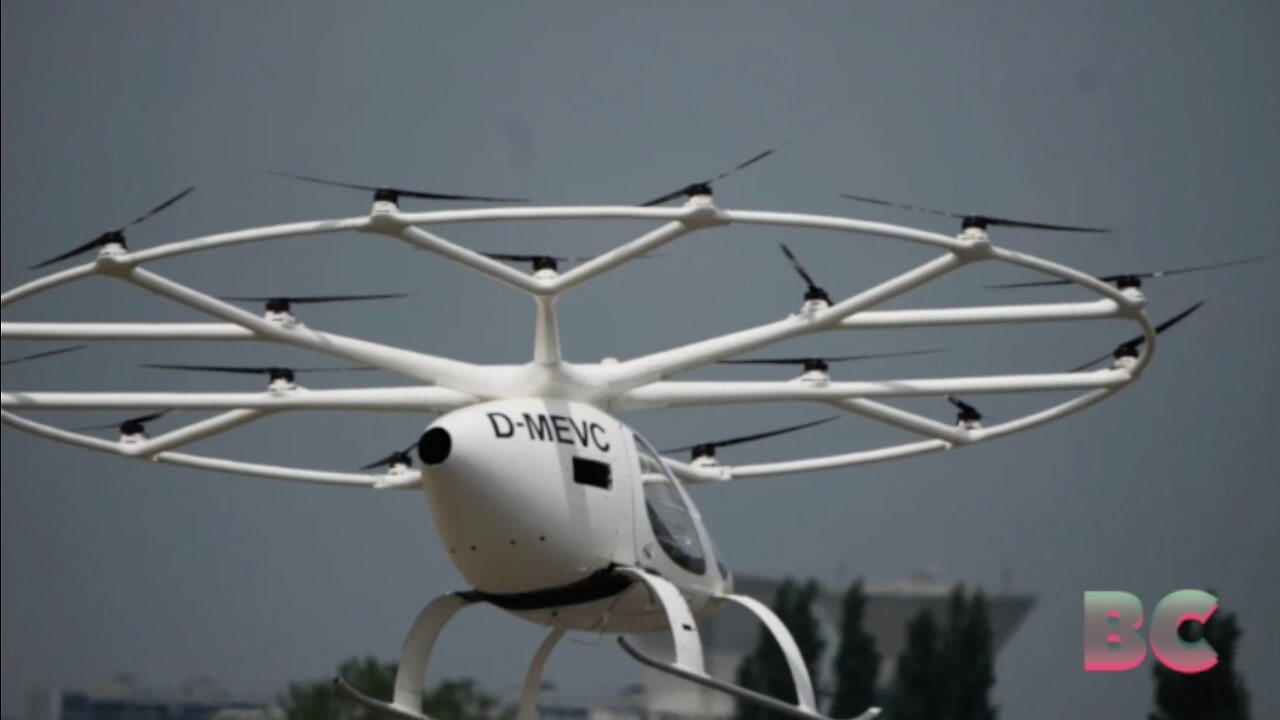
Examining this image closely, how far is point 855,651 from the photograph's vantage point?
1709 inches

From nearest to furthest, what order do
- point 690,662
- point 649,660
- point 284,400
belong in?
point 649,660, point 690,662, point 284,400

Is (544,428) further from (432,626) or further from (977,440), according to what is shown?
(977,440)

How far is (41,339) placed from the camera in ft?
102

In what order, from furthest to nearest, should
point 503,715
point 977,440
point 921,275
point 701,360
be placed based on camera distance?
point 503,715 → point 977,440 → point 701,360 → point 921,275

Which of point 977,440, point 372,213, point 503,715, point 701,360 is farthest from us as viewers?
point 503,715

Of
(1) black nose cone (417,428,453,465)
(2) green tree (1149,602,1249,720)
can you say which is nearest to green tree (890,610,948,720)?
(2) green tree (1149,602,1249,720)

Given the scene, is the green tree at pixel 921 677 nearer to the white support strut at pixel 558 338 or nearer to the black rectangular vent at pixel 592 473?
the white support strut at pixel 558 338

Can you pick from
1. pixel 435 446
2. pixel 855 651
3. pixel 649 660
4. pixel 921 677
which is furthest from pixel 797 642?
pixel 435 446

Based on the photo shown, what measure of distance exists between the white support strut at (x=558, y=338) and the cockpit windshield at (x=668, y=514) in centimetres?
84

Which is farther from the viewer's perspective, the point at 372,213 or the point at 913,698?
the point at 913,698

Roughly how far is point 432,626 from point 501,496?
4.11m

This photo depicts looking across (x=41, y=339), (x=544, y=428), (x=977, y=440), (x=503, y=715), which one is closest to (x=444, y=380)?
(x=544, y=428)

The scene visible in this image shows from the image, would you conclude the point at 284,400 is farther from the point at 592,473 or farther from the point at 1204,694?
the point at 1204,694

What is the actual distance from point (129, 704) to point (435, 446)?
18.4 meters
